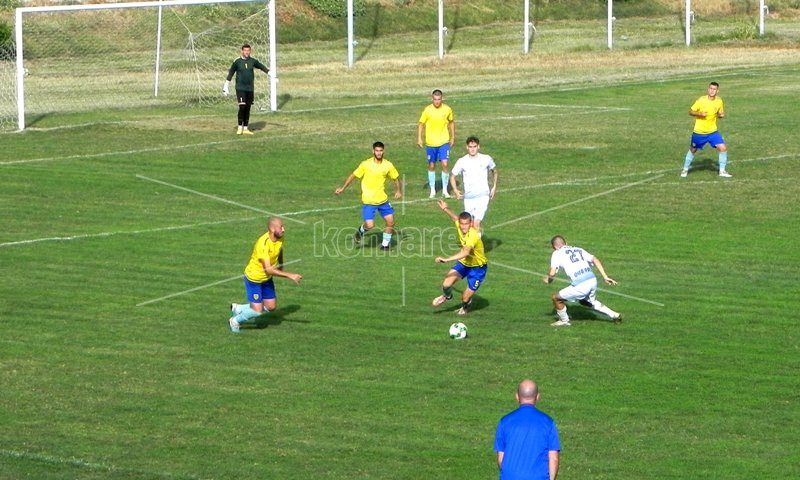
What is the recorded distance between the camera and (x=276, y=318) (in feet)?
69.3

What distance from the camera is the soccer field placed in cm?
1559

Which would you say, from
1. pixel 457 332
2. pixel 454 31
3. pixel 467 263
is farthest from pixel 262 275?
pixel 454 31

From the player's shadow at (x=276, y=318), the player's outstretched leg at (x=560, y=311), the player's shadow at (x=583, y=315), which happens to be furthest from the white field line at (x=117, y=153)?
the player's outstretched leg at (x=560, y=311)

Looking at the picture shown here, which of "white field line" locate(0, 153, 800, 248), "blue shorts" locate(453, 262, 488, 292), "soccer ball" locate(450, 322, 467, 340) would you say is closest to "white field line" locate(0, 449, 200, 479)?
A: "soccer ball" locate(450, 322, 467, 340)

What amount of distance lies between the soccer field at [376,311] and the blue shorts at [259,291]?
524 millimetres

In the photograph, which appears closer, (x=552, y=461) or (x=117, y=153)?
(x=552, y=461)

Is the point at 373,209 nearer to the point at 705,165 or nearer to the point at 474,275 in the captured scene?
the point at 474,275

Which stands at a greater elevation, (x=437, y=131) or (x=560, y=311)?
(x=437, y=131)

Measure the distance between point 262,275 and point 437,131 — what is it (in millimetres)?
10848

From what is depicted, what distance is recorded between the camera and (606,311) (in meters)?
20.2

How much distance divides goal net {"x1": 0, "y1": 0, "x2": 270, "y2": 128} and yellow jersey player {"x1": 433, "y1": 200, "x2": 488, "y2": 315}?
22646mm

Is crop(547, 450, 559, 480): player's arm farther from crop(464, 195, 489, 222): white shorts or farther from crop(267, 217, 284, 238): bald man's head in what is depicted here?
crop(464, 195, 489, 222): white shorts

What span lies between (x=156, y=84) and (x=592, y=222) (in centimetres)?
2220

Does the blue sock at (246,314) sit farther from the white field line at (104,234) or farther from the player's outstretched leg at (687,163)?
the player's outstretched leg at (687,163)
